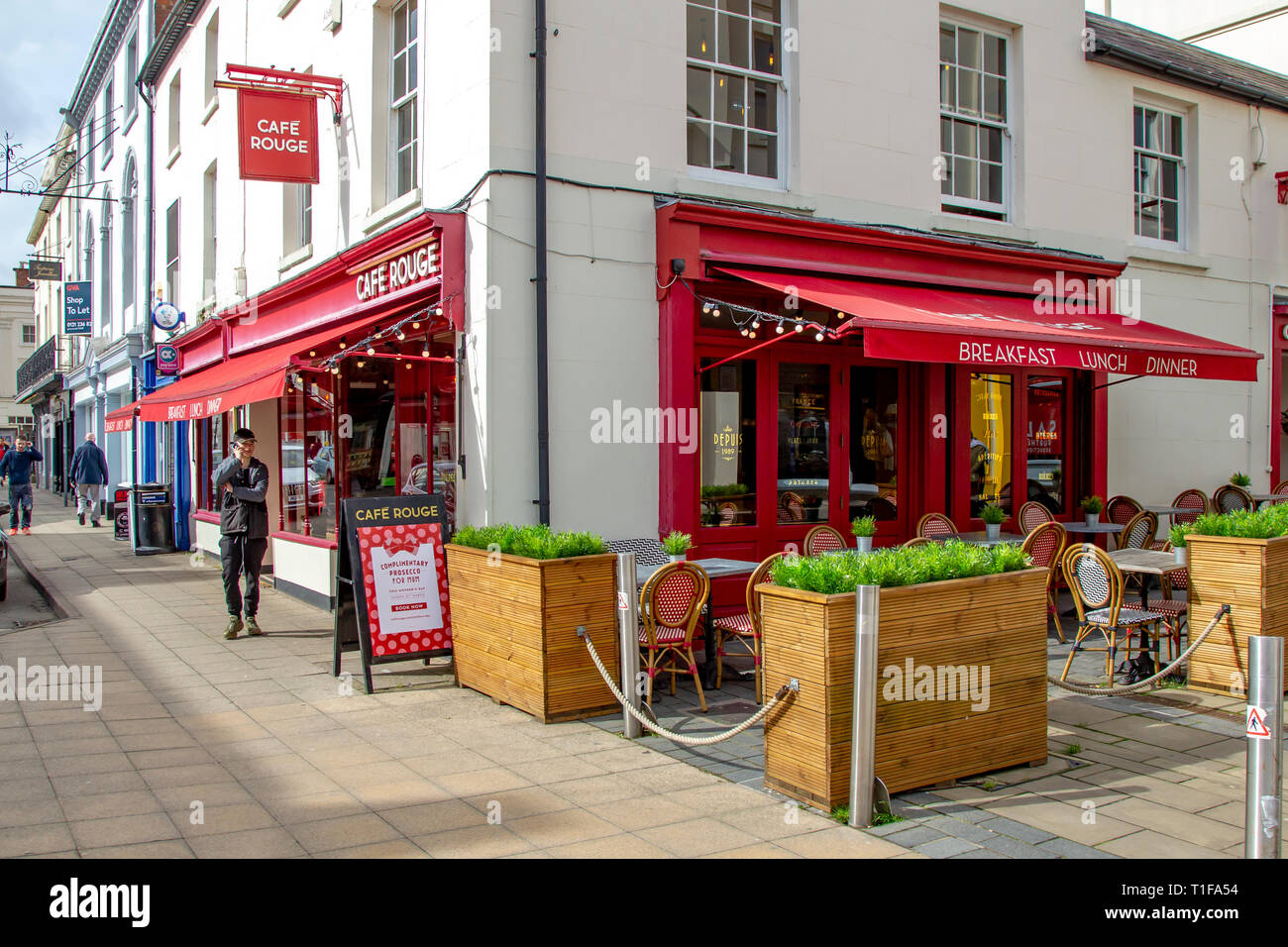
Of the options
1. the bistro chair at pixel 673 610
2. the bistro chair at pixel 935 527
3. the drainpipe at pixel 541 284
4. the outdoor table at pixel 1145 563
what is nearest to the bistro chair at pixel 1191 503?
the bistro chair at pixel 935 527

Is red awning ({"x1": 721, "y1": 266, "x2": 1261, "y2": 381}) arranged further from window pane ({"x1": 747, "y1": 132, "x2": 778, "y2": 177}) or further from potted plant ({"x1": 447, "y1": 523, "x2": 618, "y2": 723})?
potted plant ({"x1": 447, "y1": 523, "x2": 618, "y2": 723})

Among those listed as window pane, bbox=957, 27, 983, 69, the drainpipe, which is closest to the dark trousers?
the drainpipe

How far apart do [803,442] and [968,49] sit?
4.81m

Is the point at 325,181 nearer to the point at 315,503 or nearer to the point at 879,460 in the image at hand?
the point at 315,503

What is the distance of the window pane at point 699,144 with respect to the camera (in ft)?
29.8

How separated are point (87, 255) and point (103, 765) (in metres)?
25.6

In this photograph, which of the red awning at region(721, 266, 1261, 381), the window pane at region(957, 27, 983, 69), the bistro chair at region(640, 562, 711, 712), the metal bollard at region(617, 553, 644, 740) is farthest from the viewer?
the window pane at region(957, 27, 983, 69)

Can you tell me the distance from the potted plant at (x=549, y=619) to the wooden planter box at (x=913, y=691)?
5.42 feet

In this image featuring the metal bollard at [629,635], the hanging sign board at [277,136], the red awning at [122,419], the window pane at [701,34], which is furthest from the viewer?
the red awning at [122,419]

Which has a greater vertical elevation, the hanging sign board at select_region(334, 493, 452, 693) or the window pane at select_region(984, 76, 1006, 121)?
the window pane at select_region(984, 76, 1006, 121)

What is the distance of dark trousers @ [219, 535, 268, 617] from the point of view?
30.7ft

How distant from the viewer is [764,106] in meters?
Answer: 9.52

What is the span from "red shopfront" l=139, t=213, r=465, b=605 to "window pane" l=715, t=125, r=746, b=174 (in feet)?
8.52

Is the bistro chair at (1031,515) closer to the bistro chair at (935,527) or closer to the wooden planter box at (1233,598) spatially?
the bistro chair at (935,527)
